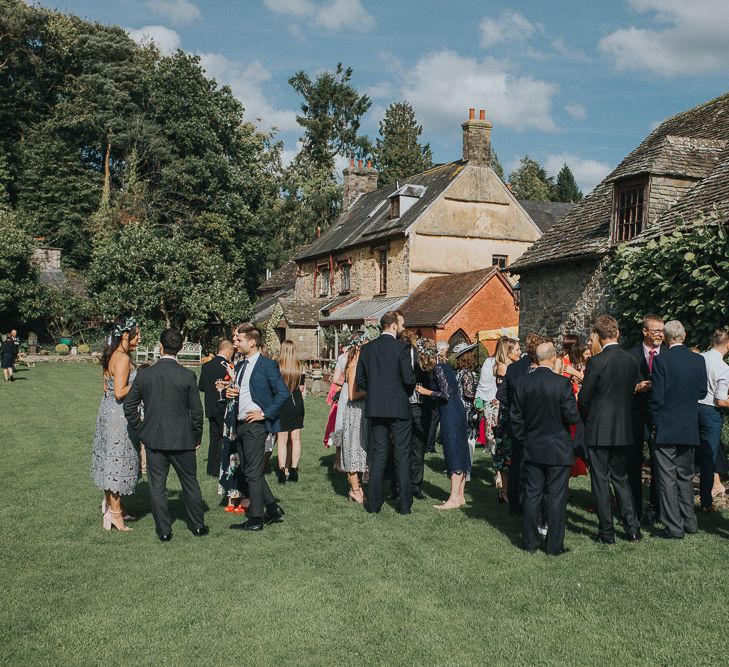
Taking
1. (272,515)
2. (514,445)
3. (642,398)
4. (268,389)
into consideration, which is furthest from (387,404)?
(642,398)

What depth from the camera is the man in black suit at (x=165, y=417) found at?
6.94 metres

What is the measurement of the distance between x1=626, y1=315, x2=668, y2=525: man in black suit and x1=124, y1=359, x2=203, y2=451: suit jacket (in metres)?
4.39

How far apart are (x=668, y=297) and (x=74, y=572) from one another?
10717 millimetres

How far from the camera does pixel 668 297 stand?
1301 centimetres

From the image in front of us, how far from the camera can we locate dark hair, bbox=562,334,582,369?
884 cm

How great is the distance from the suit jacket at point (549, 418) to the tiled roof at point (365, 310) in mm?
23335

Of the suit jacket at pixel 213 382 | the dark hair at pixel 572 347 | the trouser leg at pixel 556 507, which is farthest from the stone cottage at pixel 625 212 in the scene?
the suit jacket at pixel 213 382

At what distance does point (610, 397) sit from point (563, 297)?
1096cm

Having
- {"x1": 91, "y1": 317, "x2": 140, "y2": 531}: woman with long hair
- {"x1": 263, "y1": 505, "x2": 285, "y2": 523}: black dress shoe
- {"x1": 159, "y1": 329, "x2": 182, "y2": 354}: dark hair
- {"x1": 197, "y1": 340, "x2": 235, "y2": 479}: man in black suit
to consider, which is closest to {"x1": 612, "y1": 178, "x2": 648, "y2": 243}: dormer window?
{"x1": 197, "y1": 340, "x2": 235, "y2": 479}: man in black suit

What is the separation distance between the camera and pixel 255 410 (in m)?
7.38

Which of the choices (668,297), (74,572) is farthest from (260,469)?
(668,297)

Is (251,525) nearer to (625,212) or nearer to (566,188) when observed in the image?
(625,212)

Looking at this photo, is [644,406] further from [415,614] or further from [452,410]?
[415,614]

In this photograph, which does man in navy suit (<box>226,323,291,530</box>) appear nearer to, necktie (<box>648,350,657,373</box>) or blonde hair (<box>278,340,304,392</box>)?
blonde hair (<box>278,340,304,392</box>)
